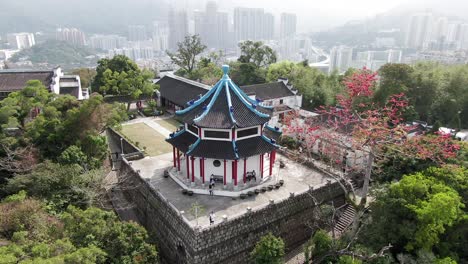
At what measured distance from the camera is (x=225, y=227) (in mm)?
18719

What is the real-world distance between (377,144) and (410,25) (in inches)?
6945

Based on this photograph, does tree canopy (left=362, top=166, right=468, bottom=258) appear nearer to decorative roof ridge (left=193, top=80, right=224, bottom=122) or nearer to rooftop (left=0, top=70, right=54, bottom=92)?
decorative roof ridge (left=193, top=80, right=224, bottom=122)

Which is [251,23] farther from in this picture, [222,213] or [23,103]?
[222,213]

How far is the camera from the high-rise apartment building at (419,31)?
15350 centimetres

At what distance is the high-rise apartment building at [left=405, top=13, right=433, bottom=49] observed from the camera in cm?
15350

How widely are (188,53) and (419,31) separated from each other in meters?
144

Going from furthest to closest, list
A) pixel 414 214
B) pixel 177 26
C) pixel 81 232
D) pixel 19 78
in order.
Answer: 1. pixel 177 26
2. pixel 19 78
3. pixel 81 232
4. pixel 414 214

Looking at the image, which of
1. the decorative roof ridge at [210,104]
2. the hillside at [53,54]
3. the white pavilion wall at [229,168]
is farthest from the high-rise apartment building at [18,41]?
the white pavilion wall at [229,168]

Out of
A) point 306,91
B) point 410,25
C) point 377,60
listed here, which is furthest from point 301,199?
point 410,25

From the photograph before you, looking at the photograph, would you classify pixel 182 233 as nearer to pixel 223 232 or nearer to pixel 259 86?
pixel 223 232

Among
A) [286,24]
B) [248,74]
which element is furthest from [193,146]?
[286,24]

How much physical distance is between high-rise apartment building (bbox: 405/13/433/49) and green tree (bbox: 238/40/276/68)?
122 m

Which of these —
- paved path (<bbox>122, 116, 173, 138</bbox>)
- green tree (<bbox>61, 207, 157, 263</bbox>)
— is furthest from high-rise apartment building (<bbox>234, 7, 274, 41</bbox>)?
green tree (<bbox>61, 207, 157, 263</bbox>)

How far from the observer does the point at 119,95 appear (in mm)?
48469
